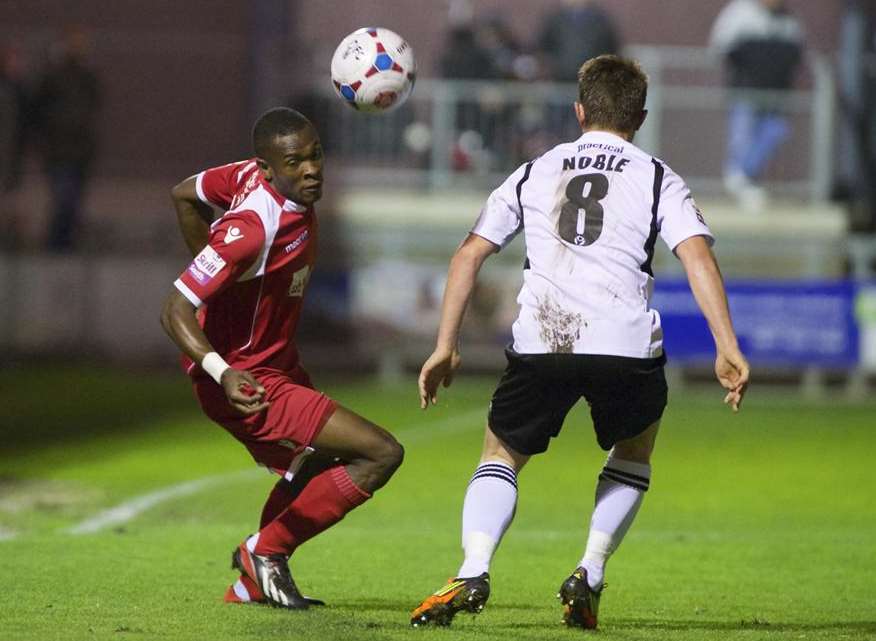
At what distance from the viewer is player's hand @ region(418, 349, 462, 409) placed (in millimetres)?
6793

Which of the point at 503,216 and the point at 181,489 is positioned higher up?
the point at 503,216

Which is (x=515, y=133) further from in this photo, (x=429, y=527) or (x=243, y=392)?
(x=243, y=392)

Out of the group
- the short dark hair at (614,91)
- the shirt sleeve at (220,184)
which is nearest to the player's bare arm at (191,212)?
the shirt sleeve at (220,184)

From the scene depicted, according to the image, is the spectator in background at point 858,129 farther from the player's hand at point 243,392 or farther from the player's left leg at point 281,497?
the player's hand at point 243,392

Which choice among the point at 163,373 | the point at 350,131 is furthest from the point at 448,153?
the point at 163,373

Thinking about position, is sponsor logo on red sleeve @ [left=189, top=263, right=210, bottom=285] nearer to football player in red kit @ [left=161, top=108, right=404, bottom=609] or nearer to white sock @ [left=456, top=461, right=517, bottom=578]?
football player in red kit @ [left=161, top=108, right=404, bottom=609]

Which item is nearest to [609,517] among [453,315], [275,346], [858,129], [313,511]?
[453,315]

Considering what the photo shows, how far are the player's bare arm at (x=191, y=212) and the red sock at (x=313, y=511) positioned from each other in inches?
48.7

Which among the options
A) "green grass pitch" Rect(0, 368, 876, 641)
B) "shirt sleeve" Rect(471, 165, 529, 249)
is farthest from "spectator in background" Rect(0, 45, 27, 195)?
"shirt sleeve" Rect(471, 165, 529, 249)

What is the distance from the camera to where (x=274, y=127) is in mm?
7238

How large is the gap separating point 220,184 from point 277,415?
3.66 feet

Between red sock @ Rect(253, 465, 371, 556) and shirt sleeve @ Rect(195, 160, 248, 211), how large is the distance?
1.28m

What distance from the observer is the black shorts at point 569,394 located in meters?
6.88

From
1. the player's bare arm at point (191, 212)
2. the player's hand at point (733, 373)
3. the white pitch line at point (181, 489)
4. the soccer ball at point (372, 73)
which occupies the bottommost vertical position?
the white pitch line at point (181, 489)
